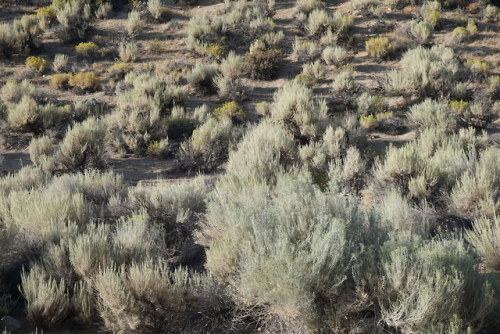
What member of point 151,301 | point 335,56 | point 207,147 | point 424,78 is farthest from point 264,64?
point 151,301

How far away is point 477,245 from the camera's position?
193 inches

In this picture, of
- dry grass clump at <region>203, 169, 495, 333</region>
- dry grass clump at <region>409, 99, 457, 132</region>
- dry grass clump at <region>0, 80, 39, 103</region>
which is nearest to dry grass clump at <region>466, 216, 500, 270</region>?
dry grass clump at <region>203, 169, 495, 333</region>

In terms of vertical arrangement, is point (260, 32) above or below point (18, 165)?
above

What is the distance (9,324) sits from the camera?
14.4 ft

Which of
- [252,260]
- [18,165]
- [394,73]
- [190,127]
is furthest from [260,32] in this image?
[252,260]

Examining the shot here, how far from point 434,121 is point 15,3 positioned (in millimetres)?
18966

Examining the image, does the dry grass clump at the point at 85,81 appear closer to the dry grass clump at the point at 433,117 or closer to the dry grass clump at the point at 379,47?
the dry grass clump at the point at 379,47

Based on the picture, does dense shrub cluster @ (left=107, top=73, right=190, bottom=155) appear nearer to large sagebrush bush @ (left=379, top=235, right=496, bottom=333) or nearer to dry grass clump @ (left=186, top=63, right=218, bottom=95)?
dry grass clump @ (left=186, top=63, right=218, bottom=95)

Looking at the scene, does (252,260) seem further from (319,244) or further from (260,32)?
(260,32)

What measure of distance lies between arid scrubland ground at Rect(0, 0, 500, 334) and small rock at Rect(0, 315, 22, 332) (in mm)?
31

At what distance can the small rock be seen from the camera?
4344 millimetres

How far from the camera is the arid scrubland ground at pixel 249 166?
12.6 ft

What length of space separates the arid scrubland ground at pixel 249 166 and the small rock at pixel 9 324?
3 centimetres

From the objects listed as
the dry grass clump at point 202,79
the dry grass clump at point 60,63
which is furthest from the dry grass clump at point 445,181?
the dry grass clump at point 60,63
